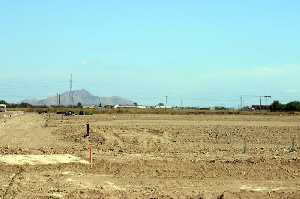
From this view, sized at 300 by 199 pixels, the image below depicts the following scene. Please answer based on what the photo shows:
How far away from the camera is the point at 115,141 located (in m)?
38.2

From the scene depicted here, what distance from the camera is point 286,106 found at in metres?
147

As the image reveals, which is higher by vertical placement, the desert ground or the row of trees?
the row of trees

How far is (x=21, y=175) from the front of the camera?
21.9 meters

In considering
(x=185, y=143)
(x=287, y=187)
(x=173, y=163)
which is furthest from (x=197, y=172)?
(x=185, y=143)

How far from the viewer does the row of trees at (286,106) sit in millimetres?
141325

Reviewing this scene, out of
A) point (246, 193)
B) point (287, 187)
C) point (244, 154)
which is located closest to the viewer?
point (246, 193)

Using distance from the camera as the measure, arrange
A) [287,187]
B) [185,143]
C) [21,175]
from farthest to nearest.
Result: [185,143], [21,175], [287,187]

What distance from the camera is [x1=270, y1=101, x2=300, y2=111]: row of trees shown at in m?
141

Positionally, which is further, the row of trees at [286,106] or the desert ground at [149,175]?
the row of trees at [286,106]

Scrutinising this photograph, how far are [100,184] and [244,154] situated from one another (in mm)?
11779

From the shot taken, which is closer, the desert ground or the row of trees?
the desert ground

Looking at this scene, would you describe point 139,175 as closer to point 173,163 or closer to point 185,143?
point 173,163

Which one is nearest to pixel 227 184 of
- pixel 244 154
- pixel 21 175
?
pixel 21 175

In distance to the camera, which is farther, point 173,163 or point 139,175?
point 173,163
